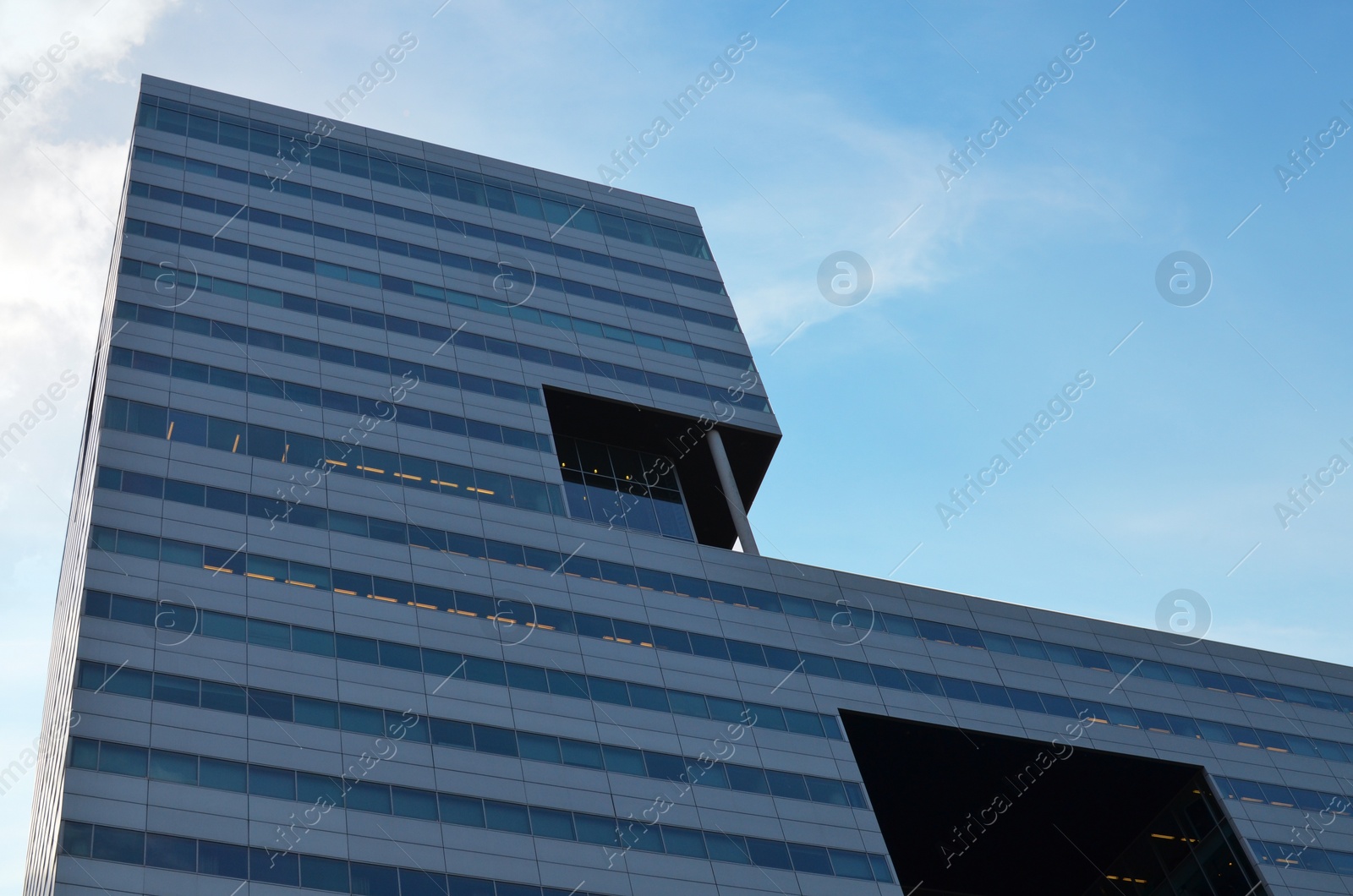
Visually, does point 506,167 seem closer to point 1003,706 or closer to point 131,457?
point 131,457

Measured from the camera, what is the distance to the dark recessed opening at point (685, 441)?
82.5 m

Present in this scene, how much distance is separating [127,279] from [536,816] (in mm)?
34043

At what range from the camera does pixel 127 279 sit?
7181 cm

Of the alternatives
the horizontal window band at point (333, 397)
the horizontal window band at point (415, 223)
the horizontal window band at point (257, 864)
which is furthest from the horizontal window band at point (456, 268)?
the horizontal window band at point (257, 864)

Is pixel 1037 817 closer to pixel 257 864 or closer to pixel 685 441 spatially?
pixel 685 441

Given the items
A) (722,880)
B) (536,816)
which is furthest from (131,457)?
(722,880)

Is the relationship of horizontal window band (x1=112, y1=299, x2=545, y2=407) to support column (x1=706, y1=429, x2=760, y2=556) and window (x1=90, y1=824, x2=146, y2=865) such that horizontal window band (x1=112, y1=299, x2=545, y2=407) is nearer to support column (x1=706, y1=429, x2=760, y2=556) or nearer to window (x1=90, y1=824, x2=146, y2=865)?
support column (x1=706, y1=429, x2=760, y2=556)

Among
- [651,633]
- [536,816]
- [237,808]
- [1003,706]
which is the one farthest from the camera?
[1003,706]

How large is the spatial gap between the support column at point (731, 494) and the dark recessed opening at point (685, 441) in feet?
3.00

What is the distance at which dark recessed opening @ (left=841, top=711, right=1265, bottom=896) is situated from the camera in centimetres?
7356

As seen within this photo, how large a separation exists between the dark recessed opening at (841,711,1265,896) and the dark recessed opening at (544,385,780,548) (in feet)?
69.1

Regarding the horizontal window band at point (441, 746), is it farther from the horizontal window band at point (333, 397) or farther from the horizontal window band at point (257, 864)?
the horizontal window band at point (333, 397)

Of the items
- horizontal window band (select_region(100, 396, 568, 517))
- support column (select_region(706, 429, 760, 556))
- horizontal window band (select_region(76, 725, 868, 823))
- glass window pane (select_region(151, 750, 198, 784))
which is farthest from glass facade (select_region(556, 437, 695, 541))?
glass window pane (select_region(151, 750, 198, 784))

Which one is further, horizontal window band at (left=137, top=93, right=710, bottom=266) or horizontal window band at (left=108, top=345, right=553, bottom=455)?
horizontal window band at (left=137, top=93, right=710, bottom=266)
